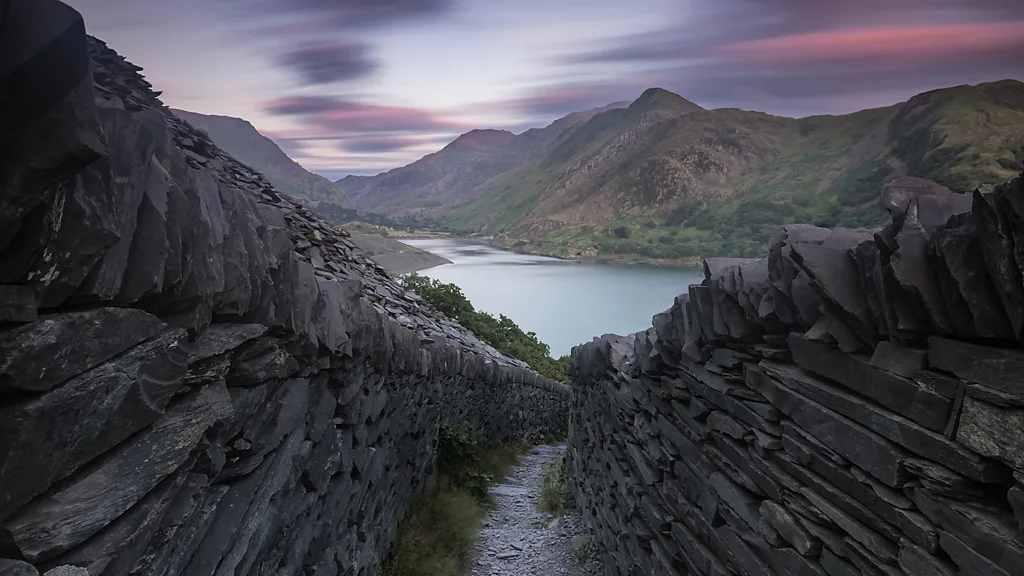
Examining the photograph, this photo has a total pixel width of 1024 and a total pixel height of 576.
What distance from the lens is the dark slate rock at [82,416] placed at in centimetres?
116

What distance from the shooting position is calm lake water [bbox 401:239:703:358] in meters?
16.0

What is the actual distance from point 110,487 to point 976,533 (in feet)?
7.71

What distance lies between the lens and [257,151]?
16.3 m

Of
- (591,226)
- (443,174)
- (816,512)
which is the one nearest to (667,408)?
(816,512)

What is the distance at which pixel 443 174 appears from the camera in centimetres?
11581

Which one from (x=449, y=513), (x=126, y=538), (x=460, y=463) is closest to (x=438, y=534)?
(x=449, y=513)

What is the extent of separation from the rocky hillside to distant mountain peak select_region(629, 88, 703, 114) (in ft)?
77.1

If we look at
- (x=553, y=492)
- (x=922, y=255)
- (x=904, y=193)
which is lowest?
(x=553, y=492)

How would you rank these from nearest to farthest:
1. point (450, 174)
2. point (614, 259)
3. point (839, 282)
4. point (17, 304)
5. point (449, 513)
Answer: point (17, 304) < point (839, 282) < point (449, 513) < point (614, 259) < point (450, 174)

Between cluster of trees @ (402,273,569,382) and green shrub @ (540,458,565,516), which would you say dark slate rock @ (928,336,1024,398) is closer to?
green shrub @ (540,458,565,516)

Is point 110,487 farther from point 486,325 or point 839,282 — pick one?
point 486,325

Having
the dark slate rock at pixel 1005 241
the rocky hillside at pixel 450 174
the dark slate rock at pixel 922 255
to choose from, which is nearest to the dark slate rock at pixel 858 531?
the dark slate rock at pixel 922 255

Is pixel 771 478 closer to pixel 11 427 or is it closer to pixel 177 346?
pixel 177 346

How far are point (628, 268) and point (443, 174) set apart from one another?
103 meters
